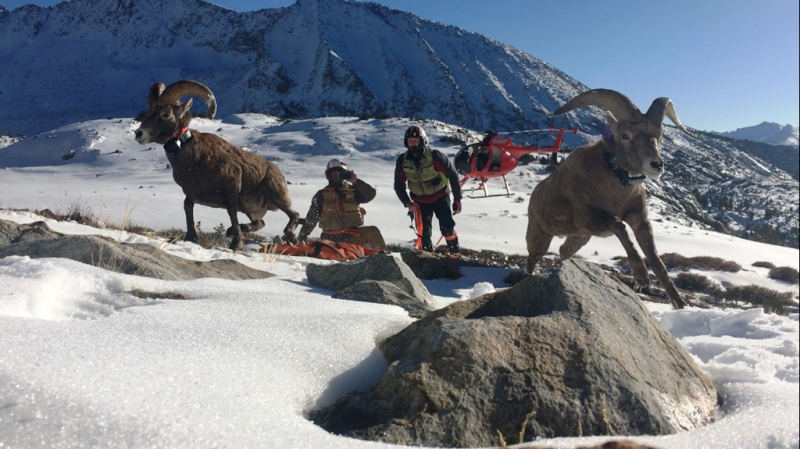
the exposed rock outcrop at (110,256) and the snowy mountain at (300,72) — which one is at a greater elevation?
Answer: the snowy mountain at (300,72)

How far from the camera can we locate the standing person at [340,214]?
8.27 meters

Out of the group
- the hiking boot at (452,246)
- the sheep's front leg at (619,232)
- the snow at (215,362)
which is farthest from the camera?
the hiking boot at (452,246)

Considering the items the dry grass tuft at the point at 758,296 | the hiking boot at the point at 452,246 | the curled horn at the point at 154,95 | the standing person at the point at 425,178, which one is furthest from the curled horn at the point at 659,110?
the curled horn at the point at 154,95

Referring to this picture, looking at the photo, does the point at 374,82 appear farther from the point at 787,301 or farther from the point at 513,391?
the point at 513,391

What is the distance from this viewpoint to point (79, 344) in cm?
146

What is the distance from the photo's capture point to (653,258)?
4.94m

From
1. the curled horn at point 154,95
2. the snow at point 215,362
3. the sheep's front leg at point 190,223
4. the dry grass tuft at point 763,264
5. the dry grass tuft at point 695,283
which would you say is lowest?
the dry grass tuft at point 695,283

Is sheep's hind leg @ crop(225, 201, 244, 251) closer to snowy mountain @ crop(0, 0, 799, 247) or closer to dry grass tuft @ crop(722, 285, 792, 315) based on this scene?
dry grass tuft @ crop(722, 285, 792, 315)

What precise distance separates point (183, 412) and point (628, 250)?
473cm

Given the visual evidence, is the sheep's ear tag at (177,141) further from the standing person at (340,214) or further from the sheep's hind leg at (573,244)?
the sheep's hind leg at (573,244)

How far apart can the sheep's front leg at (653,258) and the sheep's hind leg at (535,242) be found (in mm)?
1502

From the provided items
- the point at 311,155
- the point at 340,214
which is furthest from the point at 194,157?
the point at 311,155

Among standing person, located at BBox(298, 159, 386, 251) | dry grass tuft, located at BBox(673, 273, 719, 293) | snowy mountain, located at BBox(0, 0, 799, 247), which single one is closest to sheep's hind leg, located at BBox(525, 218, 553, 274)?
standing person, located at BBox(298, 159, 386, 251)

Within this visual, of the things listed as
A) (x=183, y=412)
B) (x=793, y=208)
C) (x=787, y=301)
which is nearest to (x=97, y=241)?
(x=183, y=412)
